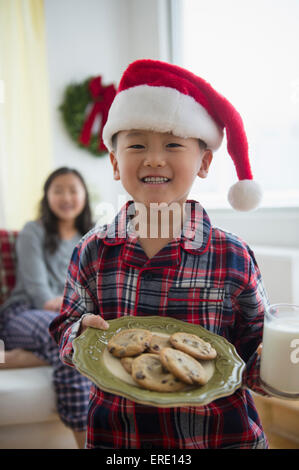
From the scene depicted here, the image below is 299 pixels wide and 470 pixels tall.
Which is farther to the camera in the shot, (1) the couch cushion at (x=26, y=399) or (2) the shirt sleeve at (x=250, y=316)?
(1) the couch cushion at (x=26, y=399)

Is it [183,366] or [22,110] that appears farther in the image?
[22,110]

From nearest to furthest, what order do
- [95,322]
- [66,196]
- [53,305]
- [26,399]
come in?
[95,322]
[26,399]
[53,305]
[66,196]

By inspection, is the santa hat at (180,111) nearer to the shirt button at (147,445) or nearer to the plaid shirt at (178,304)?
the plaid shirt at (178,304)

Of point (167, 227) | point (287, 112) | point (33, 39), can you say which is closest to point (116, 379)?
point (167, 227)

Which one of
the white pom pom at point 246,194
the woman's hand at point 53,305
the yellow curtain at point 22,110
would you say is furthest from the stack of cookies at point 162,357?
the yellow curtain at point 22,110

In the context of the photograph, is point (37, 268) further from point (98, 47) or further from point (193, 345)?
point (98, 47)

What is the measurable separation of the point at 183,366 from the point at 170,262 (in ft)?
0.78

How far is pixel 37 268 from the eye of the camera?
178 cm

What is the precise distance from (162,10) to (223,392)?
2.60m

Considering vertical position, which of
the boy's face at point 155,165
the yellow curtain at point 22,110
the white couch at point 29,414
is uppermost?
the yellow curtain at point 22,110

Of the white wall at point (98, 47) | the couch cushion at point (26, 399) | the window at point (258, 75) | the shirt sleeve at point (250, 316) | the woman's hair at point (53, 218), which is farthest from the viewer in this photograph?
the white wall at point (98, 47)

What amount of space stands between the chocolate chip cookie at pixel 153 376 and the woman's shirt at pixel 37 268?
4.01 feet

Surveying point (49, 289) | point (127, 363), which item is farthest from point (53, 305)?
point (127, 363)

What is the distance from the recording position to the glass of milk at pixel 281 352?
63 centimetres
